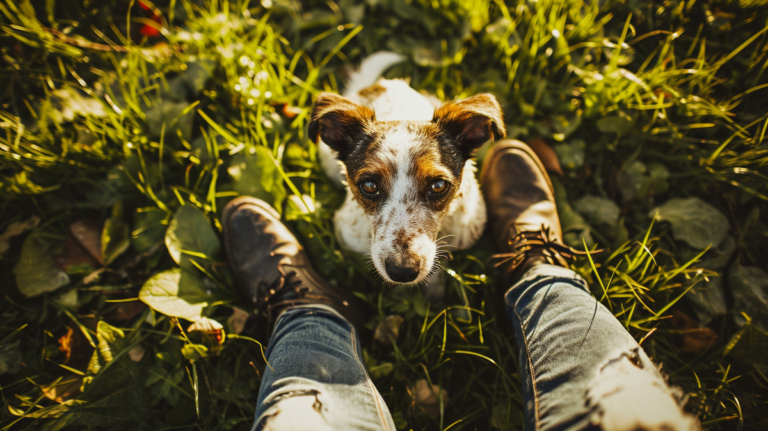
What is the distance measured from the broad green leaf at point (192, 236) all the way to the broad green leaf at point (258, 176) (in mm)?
367

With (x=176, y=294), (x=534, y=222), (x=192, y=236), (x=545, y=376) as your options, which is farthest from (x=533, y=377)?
(x=192, y=236)

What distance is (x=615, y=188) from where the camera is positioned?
2.69 m

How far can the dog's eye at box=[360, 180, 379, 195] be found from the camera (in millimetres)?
1904

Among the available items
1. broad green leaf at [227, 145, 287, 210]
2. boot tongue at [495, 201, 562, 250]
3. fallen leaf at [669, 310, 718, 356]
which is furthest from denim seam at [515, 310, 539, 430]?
broad green leaf at [227, 145, 287, 210]

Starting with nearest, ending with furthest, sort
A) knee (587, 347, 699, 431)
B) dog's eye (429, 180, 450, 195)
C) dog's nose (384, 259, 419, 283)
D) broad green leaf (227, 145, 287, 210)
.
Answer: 1. knee (587, 347, 699, 431)
2. dog's nose (384, 259, 419, 283)
3. dog's eye (429, 180, 450, 195)
4. broad green leaf (227, 145, 287, 210)

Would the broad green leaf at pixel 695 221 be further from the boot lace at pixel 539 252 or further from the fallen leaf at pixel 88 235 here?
the fallen leaf at pixel 88 235

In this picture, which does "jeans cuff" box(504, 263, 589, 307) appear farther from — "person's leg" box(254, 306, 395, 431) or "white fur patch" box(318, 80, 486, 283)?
"person's leg" box(254, 306, 395, 431)

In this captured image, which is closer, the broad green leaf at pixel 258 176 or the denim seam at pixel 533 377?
the denim seam at pixel 533 377

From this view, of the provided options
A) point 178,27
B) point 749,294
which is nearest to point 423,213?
point 749,294

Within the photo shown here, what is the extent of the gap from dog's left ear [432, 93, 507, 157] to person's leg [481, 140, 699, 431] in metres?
0.77

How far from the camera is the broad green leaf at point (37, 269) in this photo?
2.29 m

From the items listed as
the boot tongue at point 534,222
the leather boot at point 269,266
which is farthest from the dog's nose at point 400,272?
the boot tongue at point 534,222

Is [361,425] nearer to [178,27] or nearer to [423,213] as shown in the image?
[423,213]

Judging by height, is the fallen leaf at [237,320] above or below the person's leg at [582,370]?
below
